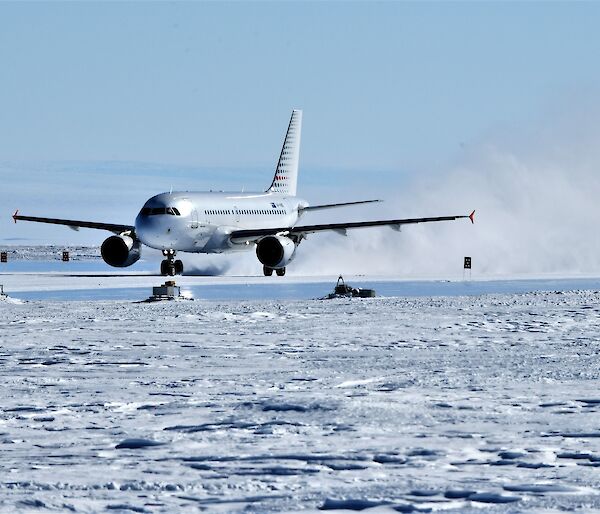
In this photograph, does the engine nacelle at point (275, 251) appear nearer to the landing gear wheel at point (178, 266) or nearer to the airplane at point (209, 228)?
the airplane at point (209, 228)

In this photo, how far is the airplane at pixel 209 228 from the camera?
51.9 m

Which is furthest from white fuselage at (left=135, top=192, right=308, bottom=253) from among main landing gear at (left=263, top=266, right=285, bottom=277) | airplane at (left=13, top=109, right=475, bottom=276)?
main landing gear at (left=263, top=266, right=285, bottom=277)

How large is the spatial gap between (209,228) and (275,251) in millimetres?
3839

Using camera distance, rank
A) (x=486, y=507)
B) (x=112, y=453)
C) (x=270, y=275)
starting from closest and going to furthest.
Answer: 1. (x=486, y=507)
2. (x=112, y=453)
3. (x=270, y=275)

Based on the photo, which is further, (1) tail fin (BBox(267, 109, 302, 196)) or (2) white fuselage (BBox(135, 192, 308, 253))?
(1) tail fin (BBox(267, 109, 302, 196))

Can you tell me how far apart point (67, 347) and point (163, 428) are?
8.43m

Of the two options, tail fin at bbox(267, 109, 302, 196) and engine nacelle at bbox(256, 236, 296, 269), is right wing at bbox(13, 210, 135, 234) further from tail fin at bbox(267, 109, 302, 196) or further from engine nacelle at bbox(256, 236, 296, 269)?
tail fin at bbox(267, 109, 302, 196)

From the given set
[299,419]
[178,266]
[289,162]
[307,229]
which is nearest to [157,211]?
[178,266]

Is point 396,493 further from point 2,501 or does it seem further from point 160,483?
point 2,501

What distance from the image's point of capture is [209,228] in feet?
180

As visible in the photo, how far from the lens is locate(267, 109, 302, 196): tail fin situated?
6931 centimetres

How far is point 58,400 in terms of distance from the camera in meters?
12.8

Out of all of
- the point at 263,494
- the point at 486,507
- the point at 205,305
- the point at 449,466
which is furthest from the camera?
the point at 205,305

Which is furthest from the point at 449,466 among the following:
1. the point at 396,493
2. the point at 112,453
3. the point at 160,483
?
the point at 112,453
